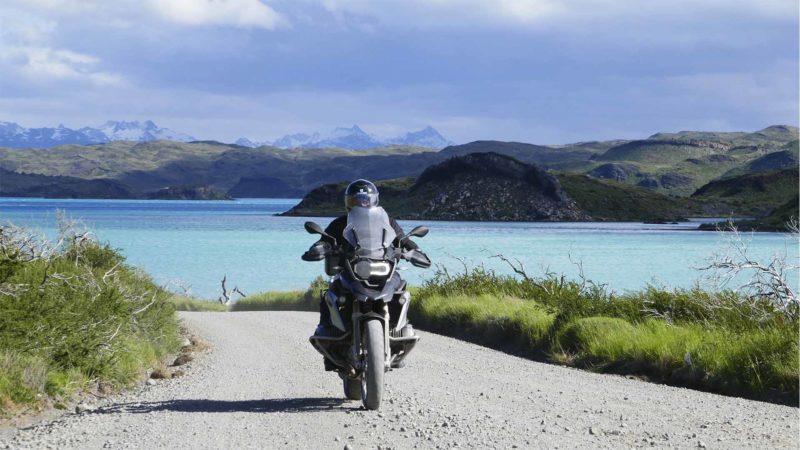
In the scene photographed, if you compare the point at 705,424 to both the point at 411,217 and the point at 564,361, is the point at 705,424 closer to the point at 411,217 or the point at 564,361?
the point at 564,361

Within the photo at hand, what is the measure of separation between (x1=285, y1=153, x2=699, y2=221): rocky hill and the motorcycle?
149287mm

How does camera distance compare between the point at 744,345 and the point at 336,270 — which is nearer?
the point at 336,270

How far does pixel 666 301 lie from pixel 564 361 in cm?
287

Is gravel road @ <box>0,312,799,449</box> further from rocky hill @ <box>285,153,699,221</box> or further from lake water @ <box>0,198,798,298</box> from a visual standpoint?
rocky hill @ <box>285,153,699,221</box>

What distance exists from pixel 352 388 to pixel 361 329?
1116 millimetres

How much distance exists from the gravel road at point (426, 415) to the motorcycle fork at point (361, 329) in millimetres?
539

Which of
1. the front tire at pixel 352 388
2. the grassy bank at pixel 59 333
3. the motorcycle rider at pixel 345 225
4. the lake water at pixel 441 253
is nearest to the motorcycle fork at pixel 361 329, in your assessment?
the motorcycle rider at pixel 345 225

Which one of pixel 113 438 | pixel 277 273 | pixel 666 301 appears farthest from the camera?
pixel 277 273

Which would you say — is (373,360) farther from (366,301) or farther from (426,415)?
(426,415)

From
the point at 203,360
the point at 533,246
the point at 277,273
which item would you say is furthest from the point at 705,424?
the point at 533,246

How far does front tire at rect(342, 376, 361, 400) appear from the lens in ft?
33.0

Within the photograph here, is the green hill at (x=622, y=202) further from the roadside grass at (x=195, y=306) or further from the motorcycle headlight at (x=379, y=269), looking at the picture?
the motorcycle headlight at (x=379, y=269)

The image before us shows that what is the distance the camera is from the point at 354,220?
31.5 feet

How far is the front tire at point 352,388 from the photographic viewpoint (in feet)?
33.0
